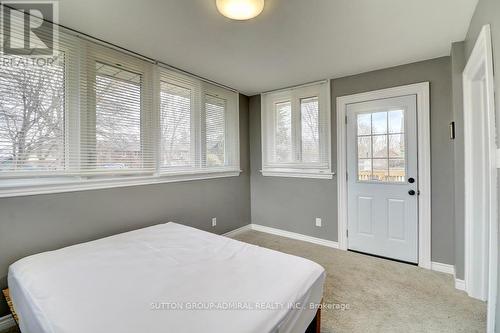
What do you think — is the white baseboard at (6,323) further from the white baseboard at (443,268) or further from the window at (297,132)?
the white baseboard at (443,268)

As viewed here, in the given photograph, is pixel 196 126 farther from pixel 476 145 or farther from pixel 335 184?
pixel 476 145

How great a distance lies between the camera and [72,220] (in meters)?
2.05

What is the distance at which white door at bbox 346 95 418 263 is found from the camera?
9.16 feet

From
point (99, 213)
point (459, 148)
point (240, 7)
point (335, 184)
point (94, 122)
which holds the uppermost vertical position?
point (240, 7)

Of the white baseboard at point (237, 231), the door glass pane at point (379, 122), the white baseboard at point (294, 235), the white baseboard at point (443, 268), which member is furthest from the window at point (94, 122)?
the white baseboard at point (443, 268)

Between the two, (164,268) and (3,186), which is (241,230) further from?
(3,186)

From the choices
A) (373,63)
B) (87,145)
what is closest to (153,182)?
(87,145)

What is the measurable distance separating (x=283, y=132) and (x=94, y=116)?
2.60 meters

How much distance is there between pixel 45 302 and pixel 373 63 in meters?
3.54

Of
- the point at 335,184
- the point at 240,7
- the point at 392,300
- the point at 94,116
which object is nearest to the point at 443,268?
the point at 392,300

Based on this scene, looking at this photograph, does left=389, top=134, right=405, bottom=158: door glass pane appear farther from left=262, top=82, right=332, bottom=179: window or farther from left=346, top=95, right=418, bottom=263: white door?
left=262, top=82, right=332, bottom=179: window

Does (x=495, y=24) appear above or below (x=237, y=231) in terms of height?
above

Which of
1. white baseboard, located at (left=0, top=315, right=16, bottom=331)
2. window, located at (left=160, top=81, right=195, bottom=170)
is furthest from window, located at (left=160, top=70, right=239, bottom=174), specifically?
white baseboard, located at (left=0, top=315, right=16, bottom=331)

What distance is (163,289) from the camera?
1.27 m
